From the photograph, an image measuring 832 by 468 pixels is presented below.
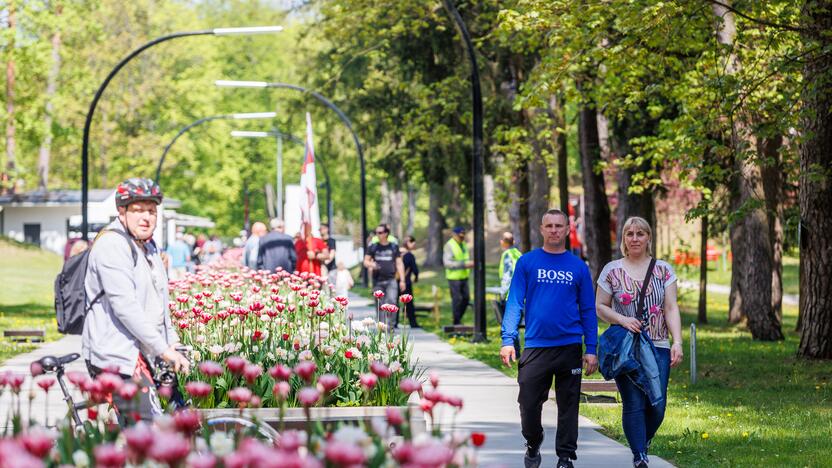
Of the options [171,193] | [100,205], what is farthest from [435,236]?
[171,193]

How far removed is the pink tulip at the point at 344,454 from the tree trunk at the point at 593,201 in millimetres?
24551

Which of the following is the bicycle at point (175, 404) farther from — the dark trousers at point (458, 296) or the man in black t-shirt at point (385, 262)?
the dark trousers at point (458, 296)

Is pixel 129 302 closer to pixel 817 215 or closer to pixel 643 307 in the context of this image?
pixel 643 307

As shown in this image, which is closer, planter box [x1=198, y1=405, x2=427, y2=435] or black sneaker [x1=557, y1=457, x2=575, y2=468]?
planter box [x1=198, y1=405, x2=427, y2=435]

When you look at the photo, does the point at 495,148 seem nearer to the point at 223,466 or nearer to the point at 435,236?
the point at 223,466

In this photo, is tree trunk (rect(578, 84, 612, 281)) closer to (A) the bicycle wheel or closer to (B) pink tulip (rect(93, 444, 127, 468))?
(A) the bicycle wheel

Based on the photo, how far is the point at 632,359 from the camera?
9.16 m


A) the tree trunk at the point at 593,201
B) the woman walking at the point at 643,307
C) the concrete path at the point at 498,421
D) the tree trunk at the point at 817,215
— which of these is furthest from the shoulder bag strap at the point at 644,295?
the tree trunk at the point at 593,201

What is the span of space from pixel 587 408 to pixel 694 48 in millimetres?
8792

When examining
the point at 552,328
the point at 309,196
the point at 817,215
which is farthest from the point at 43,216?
the point at 552,328

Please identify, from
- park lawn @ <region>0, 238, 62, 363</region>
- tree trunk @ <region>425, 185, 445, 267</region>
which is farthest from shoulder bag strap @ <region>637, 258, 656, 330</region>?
tree trunk @ <region>425, 185, 445, 267</region>

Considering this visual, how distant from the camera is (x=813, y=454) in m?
10.3

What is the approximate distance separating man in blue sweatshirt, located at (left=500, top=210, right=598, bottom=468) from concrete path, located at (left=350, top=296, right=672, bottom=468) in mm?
568

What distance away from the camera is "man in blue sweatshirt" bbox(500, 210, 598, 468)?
8.99 m
